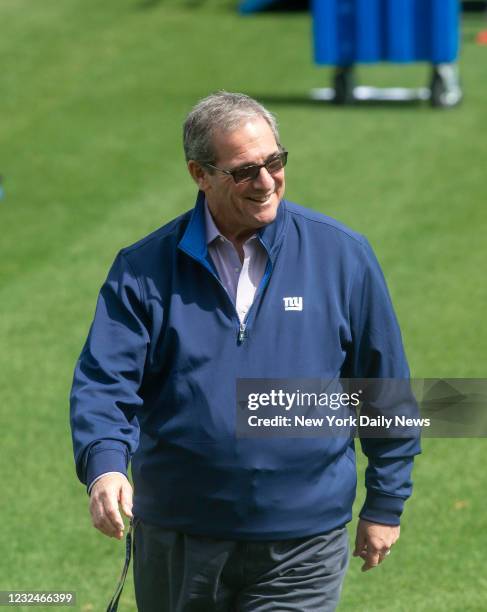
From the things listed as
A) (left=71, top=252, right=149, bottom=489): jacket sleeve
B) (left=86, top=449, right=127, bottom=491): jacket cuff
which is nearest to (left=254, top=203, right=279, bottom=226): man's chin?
(left=71, top=252, right=149, bottom=489): jacket sleeve

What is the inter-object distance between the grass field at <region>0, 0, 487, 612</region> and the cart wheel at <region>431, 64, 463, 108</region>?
219mm

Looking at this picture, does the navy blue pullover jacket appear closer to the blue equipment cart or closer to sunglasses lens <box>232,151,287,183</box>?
sunglasses lens <box>232,151,287,183</box>

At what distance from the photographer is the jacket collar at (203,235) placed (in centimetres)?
417

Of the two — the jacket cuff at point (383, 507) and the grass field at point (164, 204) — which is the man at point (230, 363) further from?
the grass field at point (164, 204)

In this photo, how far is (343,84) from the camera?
1658 centimetres

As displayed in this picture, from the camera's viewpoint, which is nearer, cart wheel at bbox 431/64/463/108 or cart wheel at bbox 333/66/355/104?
cart wheel at bbox 431/64/463/108

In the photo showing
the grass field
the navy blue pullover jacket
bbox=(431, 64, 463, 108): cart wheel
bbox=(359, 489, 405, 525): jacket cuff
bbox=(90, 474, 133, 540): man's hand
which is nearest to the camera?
bbox=(90, 474, 133, 540): man's hand

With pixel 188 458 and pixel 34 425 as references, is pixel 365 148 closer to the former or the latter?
pixel 34 425

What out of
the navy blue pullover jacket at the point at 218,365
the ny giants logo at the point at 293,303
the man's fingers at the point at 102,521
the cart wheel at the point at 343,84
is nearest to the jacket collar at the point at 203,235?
the navy blue pullover jacket at the point at 218,365

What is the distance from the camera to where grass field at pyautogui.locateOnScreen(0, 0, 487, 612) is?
711 centimetres

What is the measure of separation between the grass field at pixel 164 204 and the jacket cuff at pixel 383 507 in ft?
7.13

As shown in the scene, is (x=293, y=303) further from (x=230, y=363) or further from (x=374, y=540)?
(x=374, y=540)

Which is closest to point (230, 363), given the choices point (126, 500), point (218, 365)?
point (218, 365)

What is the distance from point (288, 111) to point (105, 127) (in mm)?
2254
